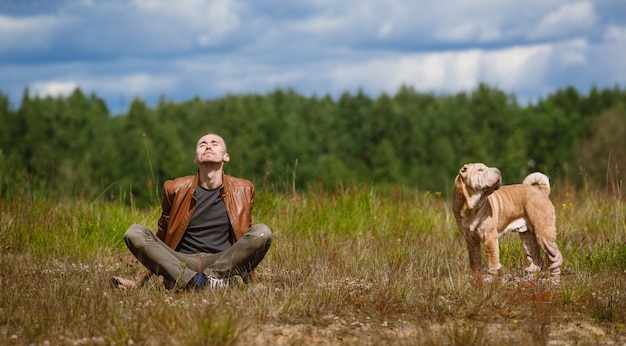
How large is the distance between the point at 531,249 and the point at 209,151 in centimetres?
330

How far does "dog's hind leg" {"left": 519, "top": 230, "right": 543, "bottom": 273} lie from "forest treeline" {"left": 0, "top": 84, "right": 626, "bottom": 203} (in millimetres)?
30053

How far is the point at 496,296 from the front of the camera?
19.5 ft

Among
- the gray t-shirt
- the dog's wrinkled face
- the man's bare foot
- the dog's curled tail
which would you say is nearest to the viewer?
the dog's wrinkled face

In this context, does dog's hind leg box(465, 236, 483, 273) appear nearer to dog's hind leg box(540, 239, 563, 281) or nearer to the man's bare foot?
dog's hind leg box(540, 239, 563, 281)

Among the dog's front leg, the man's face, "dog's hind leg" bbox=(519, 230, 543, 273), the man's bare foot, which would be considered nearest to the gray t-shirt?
the man's face

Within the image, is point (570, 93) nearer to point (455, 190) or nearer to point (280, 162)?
point (280, 162)

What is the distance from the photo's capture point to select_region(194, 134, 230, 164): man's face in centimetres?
636

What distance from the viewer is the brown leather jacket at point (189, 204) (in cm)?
650

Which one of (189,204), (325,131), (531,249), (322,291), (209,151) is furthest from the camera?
(325,131)

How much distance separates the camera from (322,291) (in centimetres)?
583

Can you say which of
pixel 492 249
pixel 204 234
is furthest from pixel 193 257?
pixel 492 249

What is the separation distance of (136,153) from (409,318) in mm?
38326

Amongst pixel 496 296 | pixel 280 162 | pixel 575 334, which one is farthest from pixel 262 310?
pixel 280 162

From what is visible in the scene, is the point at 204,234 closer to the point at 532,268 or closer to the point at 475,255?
the point at 475,255
